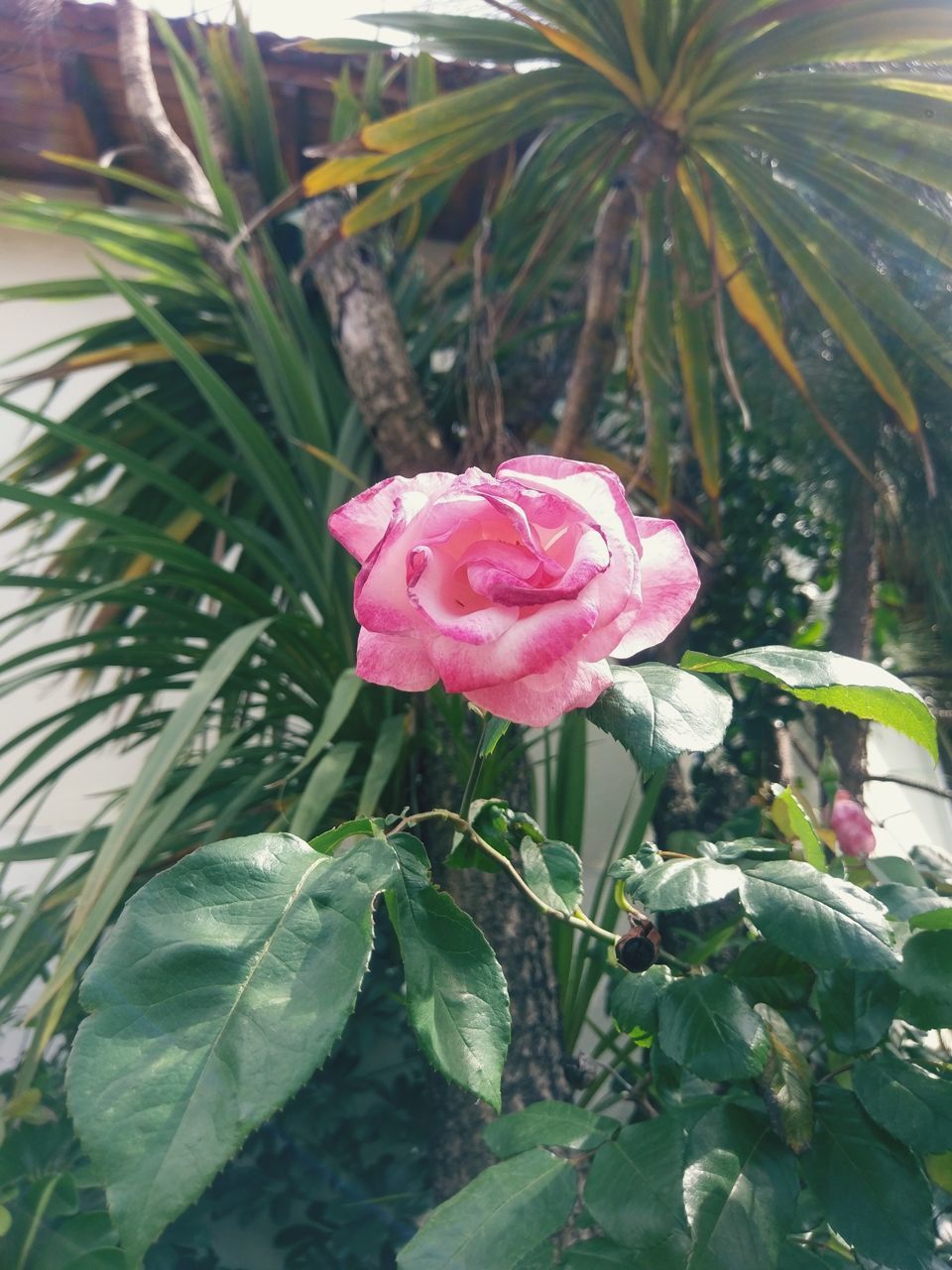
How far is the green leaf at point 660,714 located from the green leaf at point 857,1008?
170 millimetres

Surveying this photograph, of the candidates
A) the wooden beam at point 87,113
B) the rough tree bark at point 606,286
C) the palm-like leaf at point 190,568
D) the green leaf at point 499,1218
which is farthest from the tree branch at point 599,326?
the wooden beam at point 87,113

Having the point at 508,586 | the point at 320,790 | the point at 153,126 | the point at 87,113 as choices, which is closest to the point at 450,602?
the point at 508,586

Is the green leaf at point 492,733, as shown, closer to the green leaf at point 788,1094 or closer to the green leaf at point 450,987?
the green leaf at point 450,987

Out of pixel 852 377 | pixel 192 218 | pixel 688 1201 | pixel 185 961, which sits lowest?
pixel 688 1201

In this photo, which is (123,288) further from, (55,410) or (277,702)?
(55,410)

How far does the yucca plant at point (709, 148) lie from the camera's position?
979mm

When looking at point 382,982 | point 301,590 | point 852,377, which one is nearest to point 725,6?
point 852,377

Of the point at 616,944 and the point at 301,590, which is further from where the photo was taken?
the point at 301,590

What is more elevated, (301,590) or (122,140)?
(122,140)

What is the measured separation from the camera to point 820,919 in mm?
335

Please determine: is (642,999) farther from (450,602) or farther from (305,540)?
(305,540)

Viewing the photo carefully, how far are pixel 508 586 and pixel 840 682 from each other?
14cm

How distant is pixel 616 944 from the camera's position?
0.41m

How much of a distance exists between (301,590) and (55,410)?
131cm
